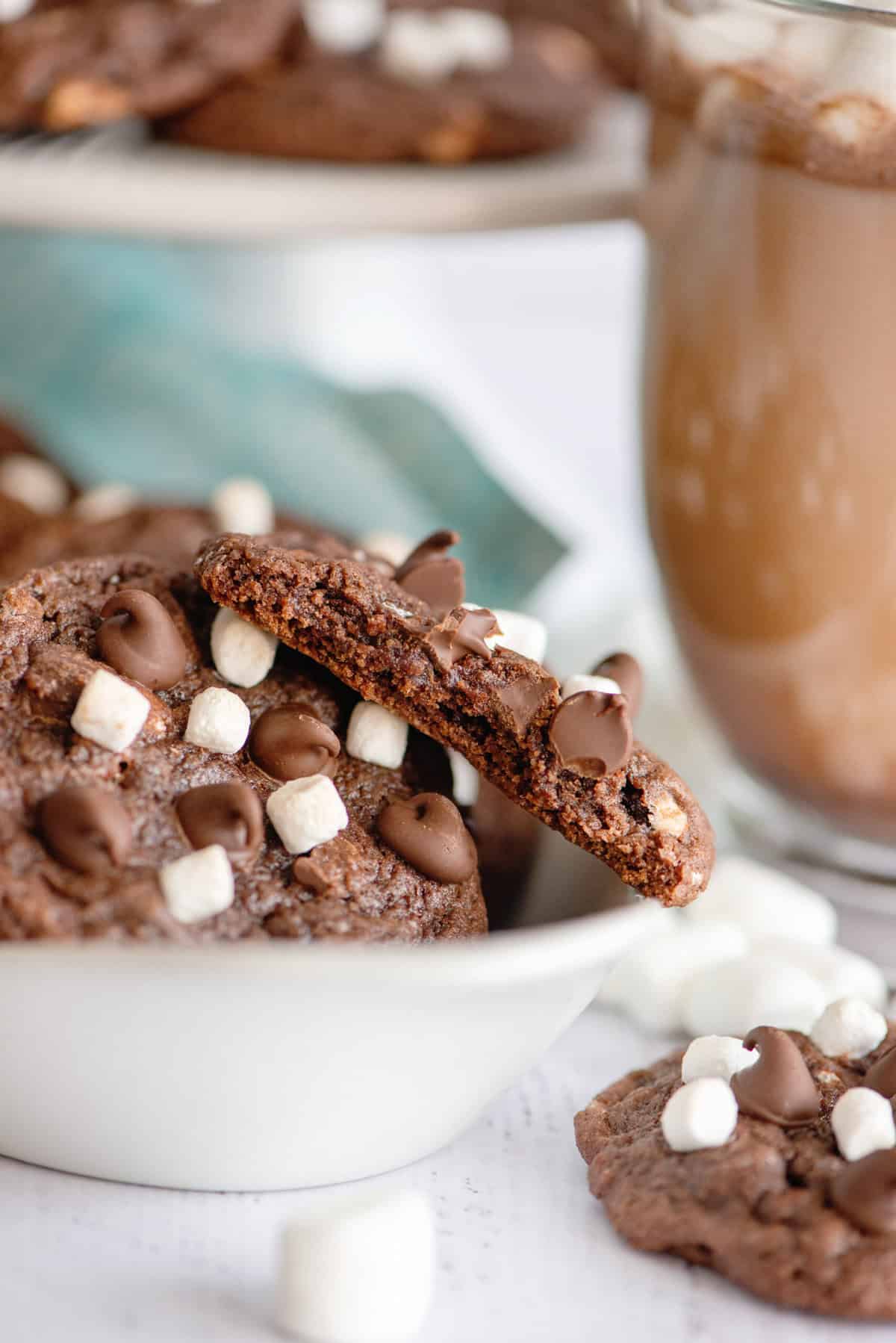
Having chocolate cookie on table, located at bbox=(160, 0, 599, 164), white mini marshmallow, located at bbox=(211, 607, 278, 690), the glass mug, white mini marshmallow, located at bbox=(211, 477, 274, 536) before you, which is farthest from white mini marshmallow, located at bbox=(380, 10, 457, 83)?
white mini marshmallow, located at bbox=(211, 607, 278, 690)

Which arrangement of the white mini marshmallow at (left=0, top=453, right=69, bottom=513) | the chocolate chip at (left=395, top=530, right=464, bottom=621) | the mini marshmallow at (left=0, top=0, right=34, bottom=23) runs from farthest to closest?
the white mini marshmallow at (left=0, top=453, right=69, bottom=513) < the mini marshmallow at (left=0, top=0, right=34, bottom=23) < the chocolate chip at (left=395, top=530, right=464, bottom=621)

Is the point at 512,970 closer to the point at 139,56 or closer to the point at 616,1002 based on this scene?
the point at 616,1002

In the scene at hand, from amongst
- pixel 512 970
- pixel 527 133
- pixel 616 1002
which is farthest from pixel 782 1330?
pixel 527 133

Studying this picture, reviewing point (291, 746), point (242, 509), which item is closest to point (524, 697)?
point (291, 746)

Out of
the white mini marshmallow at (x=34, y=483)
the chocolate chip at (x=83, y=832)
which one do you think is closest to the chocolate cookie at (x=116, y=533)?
the white mini marshmallow at (x=34, y=483)

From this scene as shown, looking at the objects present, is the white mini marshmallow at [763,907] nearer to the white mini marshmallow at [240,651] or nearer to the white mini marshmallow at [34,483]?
the white mini marshmallow at [240,651]

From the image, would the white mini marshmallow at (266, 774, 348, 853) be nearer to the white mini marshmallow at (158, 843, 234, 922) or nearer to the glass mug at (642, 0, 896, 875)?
the white mini marshmallow at (158, 843, 234, 922)
